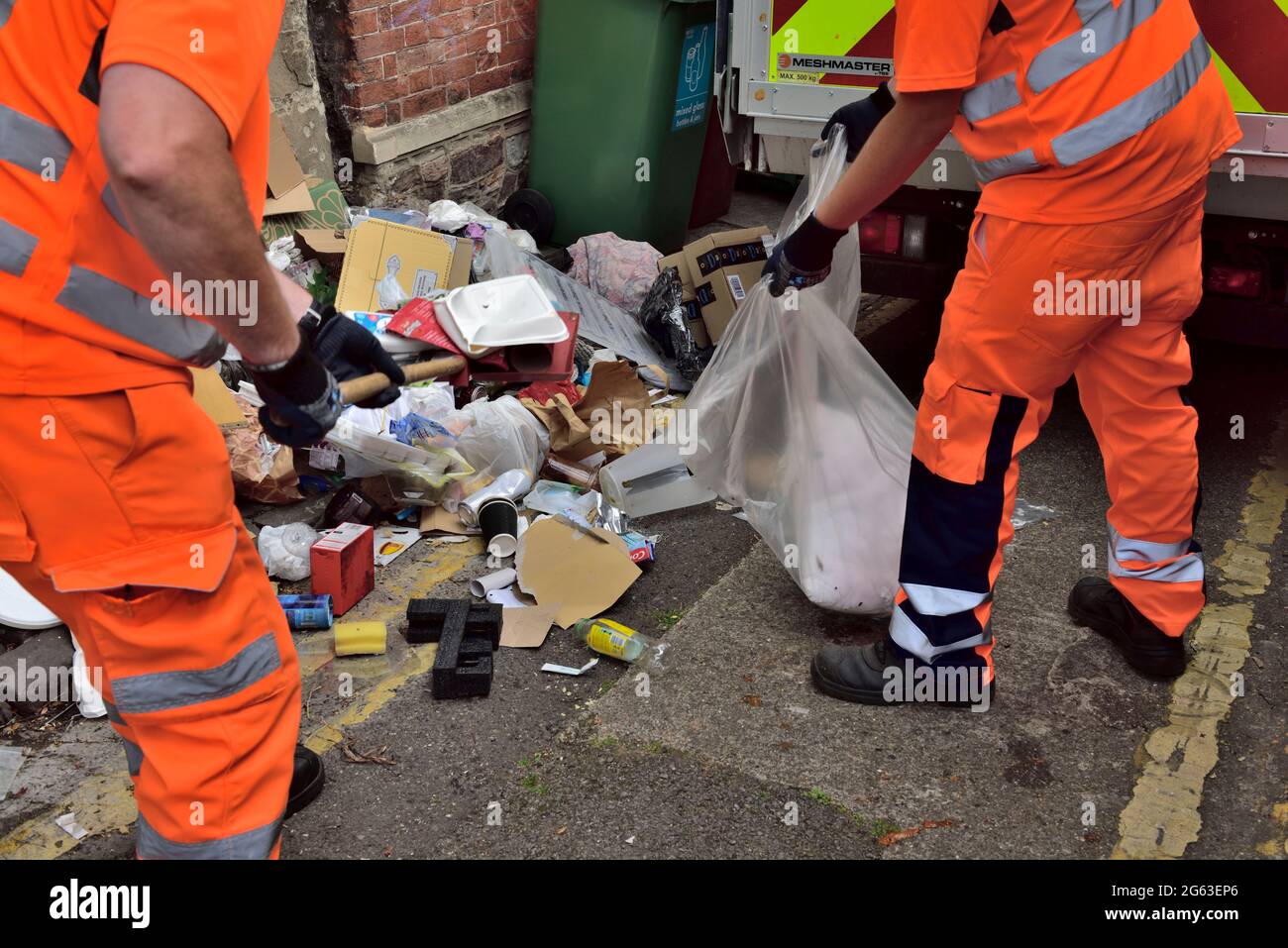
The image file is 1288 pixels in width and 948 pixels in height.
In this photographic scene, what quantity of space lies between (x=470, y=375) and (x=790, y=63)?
1450mm

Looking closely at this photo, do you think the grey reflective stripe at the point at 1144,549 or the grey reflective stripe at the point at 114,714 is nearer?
the grey reflective stripe at the point at 114,714

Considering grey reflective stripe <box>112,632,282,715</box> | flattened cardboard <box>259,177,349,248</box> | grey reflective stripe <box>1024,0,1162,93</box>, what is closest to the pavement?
grey reflective stripe <box>112,632,282,715</box>

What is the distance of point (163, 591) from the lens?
5.22 feet

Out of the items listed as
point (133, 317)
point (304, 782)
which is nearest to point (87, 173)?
point (133, 317)

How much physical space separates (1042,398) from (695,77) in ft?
11.8

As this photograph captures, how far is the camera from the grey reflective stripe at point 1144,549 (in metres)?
2.68

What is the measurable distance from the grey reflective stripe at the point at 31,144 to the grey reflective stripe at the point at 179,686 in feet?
2.16

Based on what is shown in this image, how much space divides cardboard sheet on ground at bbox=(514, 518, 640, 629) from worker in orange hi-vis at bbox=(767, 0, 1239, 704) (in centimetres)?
65

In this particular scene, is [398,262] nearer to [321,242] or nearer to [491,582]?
[321,242]

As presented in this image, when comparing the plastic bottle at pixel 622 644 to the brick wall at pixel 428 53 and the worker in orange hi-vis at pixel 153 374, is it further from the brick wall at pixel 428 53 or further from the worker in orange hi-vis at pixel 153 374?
the brick wall at pixel 428 53

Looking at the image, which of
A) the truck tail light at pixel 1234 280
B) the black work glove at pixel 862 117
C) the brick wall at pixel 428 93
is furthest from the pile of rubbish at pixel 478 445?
the truck tail light at pixel 1234 280

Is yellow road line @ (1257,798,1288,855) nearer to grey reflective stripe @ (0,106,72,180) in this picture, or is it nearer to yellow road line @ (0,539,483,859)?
yellow road line @ (0,539,483,859)
